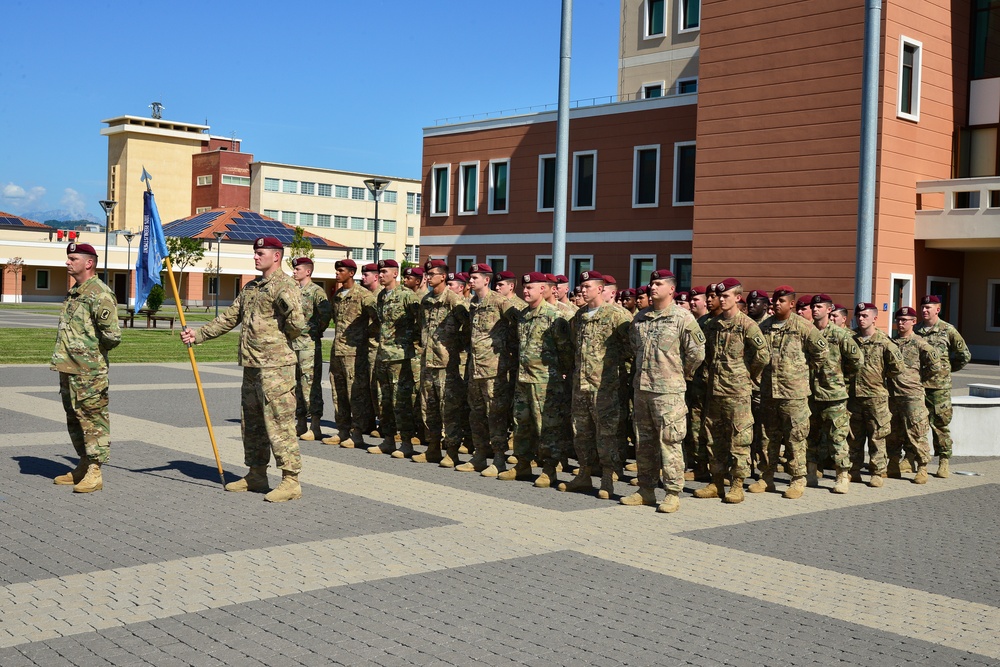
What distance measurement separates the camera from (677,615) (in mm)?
6344

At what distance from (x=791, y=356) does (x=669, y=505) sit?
221cm

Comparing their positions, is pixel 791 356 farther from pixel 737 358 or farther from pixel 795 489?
pixel 795 489

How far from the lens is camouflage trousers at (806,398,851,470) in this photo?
11.0m

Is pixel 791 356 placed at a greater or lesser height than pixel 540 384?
greater

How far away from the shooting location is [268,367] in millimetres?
9516

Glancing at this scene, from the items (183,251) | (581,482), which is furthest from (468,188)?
(183,251)

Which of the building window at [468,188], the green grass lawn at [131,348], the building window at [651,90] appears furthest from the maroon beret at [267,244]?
the building window at [651,90]

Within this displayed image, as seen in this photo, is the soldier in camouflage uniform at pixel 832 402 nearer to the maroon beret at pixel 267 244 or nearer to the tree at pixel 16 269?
the maroon beret at pixel 267 244

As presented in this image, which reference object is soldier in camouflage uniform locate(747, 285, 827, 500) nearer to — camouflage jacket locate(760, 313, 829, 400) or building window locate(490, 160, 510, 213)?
camouflage jacket locate(760, 313, 829, 400)

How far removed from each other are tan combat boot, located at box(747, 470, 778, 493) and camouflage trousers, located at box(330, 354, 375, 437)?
4795 mm

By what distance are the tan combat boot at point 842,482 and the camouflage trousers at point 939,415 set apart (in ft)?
6.25

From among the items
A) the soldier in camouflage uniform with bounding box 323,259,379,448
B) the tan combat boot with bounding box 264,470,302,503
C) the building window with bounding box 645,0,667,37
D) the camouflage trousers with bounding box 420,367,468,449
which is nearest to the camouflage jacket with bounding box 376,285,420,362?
the soldier in camouflage uniform with bounding box 323,259,379,448

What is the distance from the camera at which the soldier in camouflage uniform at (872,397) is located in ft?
38.1

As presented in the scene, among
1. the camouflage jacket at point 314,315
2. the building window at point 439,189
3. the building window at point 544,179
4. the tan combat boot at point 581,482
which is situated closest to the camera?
the tan combat boot at point 581,482
